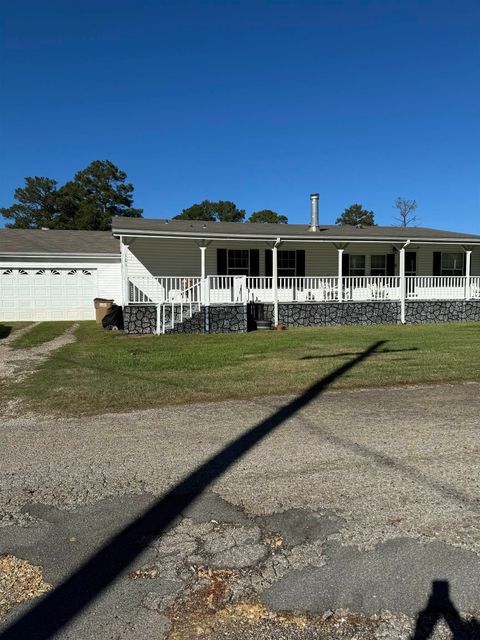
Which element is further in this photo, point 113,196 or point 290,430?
point 113,196

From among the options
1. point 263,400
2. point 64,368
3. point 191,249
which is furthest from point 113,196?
point 263,400

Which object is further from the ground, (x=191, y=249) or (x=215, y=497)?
(x=191, y=249)

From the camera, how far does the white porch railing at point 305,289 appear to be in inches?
655

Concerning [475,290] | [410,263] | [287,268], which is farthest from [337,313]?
[475,290]

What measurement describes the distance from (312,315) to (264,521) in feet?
47.2

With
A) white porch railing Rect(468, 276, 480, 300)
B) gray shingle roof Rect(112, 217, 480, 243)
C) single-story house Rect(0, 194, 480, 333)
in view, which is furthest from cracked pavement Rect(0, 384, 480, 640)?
white porch railing Rect(468, 276, 480, 300)

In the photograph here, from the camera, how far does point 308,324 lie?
1719 centimetres

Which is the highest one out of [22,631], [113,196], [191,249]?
[113,196]

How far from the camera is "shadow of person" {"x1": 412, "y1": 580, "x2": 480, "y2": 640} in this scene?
6.97 feet

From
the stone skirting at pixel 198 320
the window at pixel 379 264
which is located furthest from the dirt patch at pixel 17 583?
the window at pixel 379 264

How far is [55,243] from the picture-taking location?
20.9 m

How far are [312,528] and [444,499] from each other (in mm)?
1003

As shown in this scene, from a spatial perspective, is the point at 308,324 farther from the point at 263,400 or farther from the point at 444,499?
the point at 444,499

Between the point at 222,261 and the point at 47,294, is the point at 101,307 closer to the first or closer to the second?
the point at 47,294
